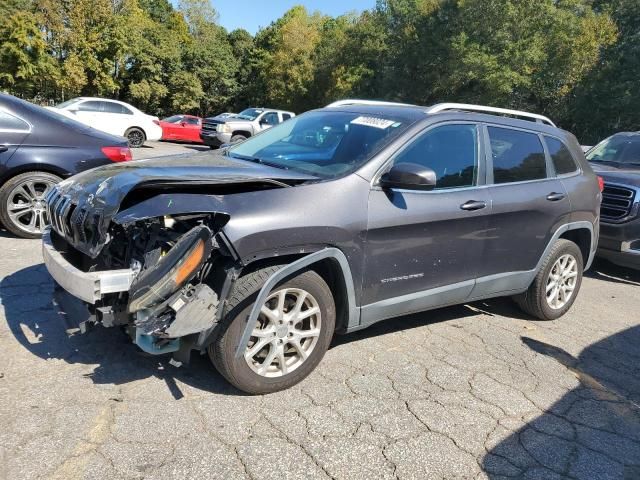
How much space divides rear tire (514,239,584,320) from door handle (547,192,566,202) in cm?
41

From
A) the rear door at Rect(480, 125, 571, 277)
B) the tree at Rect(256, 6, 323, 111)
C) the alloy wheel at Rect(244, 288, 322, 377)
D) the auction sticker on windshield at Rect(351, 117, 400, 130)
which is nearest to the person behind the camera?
the alloy wheel at Rect(244, 288, 322, 377)

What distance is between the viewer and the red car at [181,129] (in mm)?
24688

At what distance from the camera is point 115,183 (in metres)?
3.08

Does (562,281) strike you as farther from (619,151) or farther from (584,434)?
(619,151)

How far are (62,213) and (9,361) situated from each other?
0.98 meters

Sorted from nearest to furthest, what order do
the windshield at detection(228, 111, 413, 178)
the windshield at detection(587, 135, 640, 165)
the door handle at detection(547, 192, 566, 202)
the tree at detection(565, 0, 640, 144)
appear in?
the windshield at detection(228, 111, 413, 178), the door handle at detection(547, 192, 566, 202), the windshield at detection(587, 135, 640, 165), the tree at detection(565, 0, 640, 144)

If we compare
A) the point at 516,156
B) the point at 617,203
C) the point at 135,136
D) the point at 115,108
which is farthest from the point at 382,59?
the point at 516,156

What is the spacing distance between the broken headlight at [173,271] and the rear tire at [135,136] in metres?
17.3

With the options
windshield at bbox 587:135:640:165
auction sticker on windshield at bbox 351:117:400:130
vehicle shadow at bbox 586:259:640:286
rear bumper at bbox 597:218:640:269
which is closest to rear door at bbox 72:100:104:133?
windshield at bbox 587:135:640:165

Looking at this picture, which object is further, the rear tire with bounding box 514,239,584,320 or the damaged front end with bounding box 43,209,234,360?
the rear tire with bounding box 514,239,584,320

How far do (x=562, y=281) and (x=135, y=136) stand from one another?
1694 centimetres

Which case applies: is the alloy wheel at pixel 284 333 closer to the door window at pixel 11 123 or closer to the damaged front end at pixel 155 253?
the damaged front end at pixel 155 253

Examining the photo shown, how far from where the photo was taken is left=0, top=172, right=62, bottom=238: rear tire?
5734 millimetres

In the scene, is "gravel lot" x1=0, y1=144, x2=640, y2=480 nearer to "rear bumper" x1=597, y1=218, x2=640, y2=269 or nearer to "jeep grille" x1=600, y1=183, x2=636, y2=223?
"rear bumper" x1=597, y1=218, x2=640, y2=269
